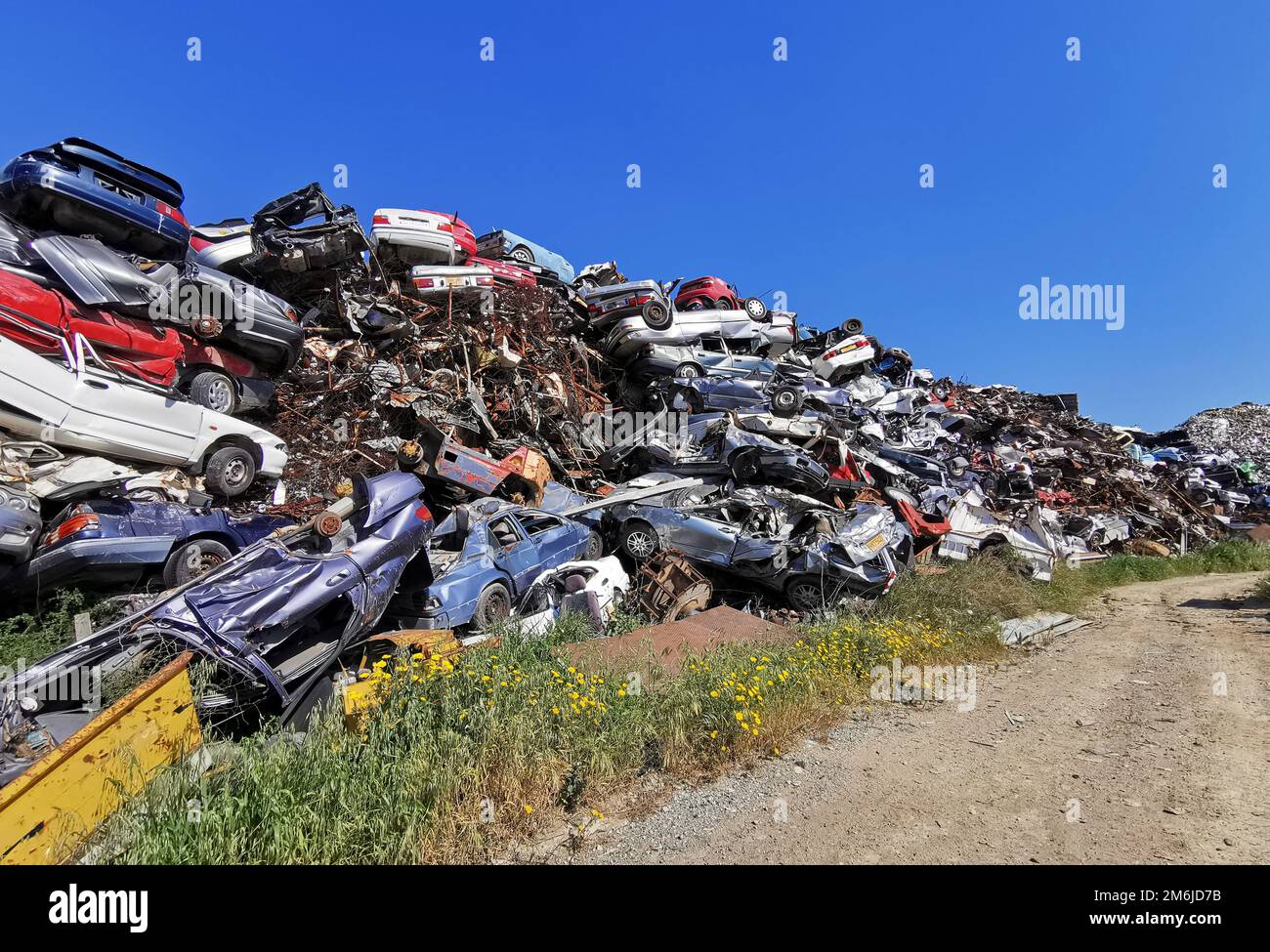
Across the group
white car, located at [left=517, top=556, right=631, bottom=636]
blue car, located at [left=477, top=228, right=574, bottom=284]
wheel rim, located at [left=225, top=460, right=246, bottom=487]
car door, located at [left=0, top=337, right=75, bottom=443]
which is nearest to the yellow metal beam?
white car, located at [left=517, top=556, right=631, bottom=636]

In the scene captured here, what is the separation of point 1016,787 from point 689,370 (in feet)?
39.5

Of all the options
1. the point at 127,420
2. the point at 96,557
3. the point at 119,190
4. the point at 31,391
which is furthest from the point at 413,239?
the point at 96,557

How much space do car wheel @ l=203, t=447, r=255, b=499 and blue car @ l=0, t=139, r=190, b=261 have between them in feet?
12.0

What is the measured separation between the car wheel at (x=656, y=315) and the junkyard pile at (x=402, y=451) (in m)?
0.08

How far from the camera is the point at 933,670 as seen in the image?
640cm

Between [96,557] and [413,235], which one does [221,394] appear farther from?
[413,235]

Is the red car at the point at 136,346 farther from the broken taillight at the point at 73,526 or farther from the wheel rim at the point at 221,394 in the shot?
the broken taillight at the point at 73,526

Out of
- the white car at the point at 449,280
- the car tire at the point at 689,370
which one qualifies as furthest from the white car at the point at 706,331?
the white car at the point at 449,280

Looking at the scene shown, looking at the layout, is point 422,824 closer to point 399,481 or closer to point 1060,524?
point 399,481

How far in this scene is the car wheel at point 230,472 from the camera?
8.16 meters

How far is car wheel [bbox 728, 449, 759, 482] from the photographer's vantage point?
10.8 metres
